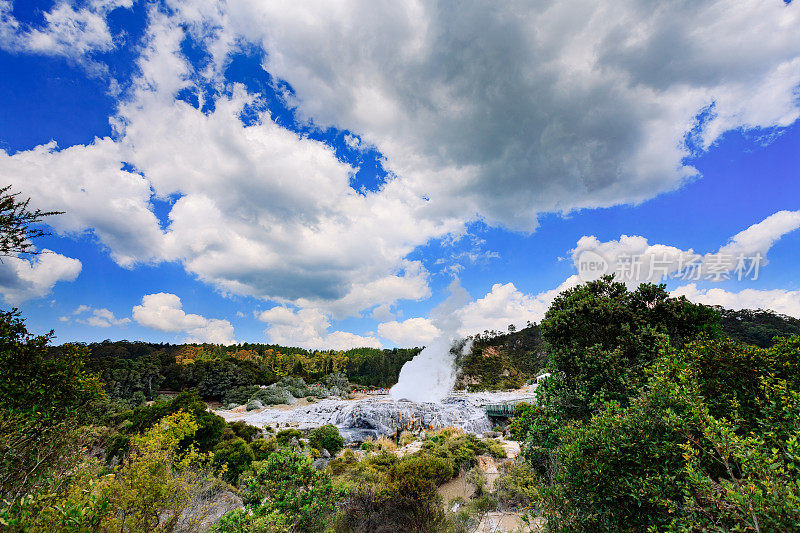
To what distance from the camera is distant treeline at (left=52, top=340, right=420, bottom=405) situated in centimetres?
4488

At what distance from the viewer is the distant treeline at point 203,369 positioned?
1767 inches

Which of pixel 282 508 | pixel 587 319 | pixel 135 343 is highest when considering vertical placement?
pixel 135 343

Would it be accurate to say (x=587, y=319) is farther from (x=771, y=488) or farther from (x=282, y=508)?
(x=282, y=508)

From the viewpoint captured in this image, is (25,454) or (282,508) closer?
(25,454)

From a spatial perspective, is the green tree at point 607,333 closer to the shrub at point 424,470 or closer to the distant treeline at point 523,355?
the shrub at point 424,470

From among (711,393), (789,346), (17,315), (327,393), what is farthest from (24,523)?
(327,393)

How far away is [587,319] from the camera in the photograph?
11250 mm

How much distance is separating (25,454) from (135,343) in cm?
10412

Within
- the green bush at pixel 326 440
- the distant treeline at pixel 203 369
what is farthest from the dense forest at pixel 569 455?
the distant treeline at pixel 203 369

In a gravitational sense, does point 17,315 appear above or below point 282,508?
above

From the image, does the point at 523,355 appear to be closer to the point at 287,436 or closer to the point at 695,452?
the point at 287,436

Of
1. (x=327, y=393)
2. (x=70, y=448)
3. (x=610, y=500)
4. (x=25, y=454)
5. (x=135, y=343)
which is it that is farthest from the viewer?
(x=135, y=343)

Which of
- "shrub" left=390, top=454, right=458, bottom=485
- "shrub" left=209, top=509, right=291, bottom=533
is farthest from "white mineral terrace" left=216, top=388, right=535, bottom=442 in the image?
"shrub" left=209, top=509, right=291, bottom=533

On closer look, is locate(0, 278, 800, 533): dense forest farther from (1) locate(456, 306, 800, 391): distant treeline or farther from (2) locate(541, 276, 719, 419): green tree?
(1) locate(456, 306, 800, 391): distant treeline
